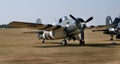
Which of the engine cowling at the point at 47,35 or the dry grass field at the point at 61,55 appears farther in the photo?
the engine cowling at the point at 47,35

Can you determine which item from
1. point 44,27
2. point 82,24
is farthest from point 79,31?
point 44,27

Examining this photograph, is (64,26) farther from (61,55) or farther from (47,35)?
(61,55)

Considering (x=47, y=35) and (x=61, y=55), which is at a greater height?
(x=47, y=35)

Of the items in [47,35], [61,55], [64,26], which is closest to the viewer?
[61,55]

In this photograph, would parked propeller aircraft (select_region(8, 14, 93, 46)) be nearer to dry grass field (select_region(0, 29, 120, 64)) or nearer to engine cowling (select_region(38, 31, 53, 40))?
engine cowling (select_region(38, 31, 53, 40))

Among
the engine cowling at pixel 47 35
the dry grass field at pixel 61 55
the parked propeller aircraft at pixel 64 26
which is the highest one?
the parked propeller aircraft at pixel 64 26

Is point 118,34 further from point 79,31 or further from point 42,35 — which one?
point 79,31

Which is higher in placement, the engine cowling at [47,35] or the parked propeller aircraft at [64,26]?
the parked propeller aircraft at [64,26]

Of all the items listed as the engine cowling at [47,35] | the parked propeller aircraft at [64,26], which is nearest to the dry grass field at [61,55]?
the parked propeller aircraft at [64,26]

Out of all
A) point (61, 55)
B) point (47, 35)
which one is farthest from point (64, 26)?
point (61, 55)

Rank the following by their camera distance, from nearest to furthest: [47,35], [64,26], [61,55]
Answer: [61,55], [64,26], [47,35]

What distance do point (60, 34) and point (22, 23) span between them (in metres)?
4.35

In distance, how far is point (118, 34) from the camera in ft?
149

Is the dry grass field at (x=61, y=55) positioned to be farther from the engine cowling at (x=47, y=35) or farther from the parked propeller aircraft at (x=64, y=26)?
the engine cowling at (x=47, y=35)
